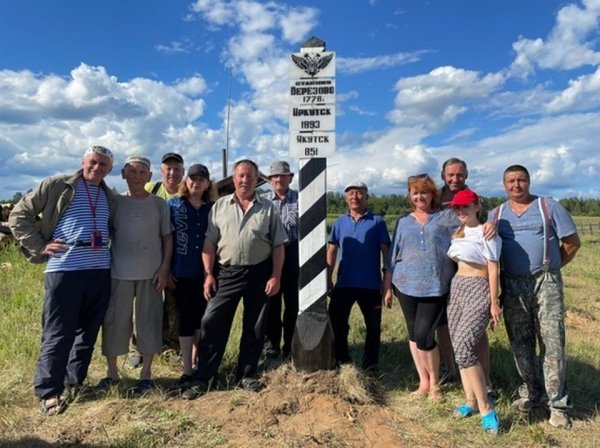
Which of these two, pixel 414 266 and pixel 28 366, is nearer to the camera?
pixel 414 266

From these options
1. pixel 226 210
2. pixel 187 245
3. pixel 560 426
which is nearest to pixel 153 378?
pixel 187 245

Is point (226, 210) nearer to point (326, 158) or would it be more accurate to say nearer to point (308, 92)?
point (326, 158)

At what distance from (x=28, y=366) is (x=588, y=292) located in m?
11.5

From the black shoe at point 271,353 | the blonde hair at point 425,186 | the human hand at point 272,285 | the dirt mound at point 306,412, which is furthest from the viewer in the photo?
the black shoe at point 271,353

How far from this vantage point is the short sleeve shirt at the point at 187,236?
4.55 meters

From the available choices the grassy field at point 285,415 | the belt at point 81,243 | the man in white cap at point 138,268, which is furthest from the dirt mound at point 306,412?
the belt at point 81,243

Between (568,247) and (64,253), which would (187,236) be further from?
(568,247)

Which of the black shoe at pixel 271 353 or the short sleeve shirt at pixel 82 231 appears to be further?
the black shoe at pixel 271 353

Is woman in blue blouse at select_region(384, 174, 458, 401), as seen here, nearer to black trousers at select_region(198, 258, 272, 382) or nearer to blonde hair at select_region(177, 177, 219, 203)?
black trousers at select_region(198, 258, 272, 382)

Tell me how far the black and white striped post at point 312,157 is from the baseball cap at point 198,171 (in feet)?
2.91

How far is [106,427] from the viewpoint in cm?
368

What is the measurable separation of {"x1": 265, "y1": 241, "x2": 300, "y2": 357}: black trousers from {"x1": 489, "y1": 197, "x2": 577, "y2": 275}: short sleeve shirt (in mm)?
2116

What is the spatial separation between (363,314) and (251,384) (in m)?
1.32

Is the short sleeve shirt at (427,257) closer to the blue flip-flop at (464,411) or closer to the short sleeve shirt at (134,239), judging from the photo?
the blue flip-flop at (464,411)
